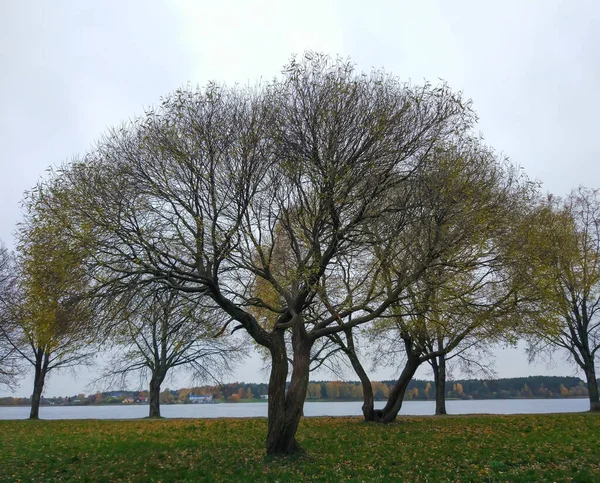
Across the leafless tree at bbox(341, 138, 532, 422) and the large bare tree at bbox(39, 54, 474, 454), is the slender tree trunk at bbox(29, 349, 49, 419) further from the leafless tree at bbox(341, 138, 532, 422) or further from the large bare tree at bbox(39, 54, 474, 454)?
the leafless tree at bbox(341, 138, 532, 422)

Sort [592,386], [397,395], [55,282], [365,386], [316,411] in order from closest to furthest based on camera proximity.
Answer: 1. [55,282]
2. [397,395]
3. [365,386]
4. [592,386]
5. [316,411]

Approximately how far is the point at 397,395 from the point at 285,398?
10.3 metres

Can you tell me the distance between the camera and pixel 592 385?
29797mm

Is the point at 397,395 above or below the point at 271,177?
below

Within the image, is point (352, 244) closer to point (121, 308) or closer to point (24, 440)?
point (121, 308)

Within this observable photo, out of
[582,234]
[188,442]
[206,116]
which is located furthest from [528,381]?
[206,116]

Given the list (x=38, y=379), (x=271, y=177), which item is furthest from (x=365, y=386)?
(x=38, y=379)

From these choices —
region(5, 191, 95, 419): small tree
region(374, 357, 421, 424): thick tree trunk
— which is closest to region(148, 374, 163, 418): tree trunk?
region(374, 357, 421, 424): thick tree trunk

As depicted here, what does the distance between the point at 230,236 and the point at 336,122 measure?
4.39m

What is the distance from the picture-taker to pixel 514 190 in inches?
681

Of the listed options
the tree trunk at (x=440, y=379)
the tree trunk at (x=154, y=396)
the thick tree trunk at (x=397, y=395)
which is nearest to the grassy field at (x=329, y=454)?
the thick tree trunk at (x=397, y=395)

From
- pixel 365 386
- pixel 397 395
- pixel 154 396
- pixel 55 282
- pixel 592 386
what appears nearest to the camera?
pixel 55 282

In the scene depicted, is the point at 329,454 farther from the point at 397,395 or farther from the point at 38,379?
the point at 38,379

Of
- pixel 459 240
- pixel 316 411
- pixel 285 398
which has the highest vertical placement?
pixel 459 240
